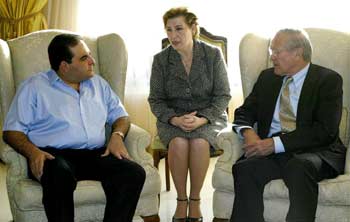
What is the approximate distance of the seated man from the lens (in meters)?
2.86

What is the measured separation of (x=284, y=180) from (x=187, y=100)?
915 mm

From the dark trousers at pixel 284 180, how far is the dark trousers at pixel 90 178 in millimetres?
459

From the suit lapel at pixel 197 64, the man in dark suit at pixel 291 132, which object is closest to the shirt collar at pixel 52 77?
Result: the suit lapel at pixel 197 64

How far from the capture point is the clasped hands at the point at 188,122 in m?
3.41

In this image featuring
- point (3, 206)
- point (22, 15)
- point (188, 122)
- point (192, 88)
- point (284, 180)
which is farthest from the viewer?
point (22, 15)

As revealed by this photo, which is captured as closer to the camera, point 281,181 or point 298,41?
point 281,181

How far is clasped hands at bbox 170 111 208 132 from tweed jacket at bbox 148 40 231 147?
45mm

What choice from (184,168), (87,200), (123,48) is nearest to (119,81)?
(123,48)

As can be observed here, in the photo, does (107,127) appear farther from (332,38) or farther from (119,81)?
(332,38)

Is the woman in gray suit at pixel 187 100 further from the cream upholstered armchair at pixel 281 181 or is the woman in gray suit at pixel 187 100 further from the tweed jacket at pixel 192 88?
the cream upholstered armchair at pixel 281 181

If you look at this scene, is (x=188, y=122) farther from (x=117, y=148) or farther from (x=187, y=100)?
(x=117, y=148)

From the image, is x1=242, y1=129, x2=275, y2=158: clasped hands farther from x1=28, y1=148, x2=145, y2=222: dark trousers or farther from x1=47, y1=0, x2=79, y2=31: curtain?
x1=47, y1=0, x2=79, y2=31: curtain

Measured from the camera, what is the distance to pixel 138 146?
317 centimetres

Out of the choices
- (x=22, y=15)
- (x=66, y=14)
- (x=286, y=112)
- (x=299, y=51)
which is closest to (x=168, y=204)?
(x=286, y=112)
